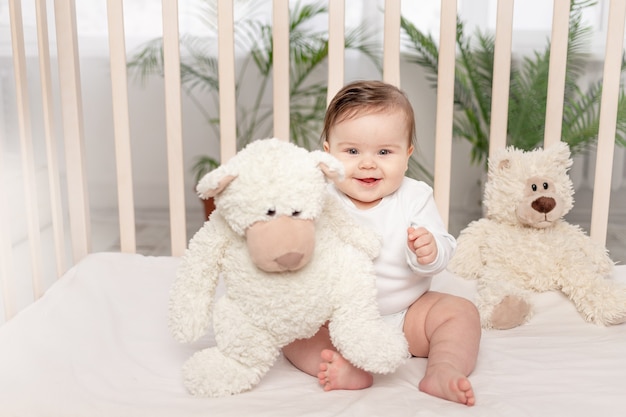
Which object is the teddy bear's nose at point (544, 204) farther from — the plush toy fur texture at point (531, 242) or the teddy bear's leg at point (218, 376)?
the teddy bear's leg at point (218, 376)

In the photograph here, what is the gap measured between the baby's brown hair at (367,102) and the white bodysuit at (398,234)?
10 cm

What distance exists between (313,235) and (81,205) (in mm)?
740

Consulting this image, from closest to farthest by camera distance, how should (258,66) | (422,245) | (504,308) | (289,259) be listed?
(289,259) → (422,245) → (504,308) → (258,66)

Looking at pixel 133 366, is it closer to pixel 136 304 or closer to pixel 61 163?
pixel 136 304

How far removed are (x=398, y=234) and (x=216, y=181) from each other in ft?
1.05

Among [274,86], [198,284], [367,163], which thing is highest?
[274,86]

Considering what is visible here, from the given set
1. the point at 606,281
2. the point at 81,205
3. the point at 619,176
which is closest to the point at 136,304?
the point at 81,205

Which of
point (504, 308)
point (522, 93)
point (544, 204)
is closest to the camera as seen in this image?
point (504, 308)

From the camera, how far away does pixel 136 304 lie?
1.23m

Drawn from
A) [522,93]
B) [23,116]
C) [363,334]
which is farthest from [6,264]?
[522,93]

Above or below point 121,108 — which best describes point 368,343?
below

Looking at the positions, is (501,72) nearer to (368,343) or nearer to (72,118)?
(368,343)

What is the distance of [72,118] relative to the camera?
1.41 m

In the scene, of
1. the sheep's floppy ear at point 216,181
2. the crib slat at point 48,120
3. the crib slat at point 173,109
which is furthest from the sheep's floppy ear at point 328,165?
the crib slat at point 48,120
